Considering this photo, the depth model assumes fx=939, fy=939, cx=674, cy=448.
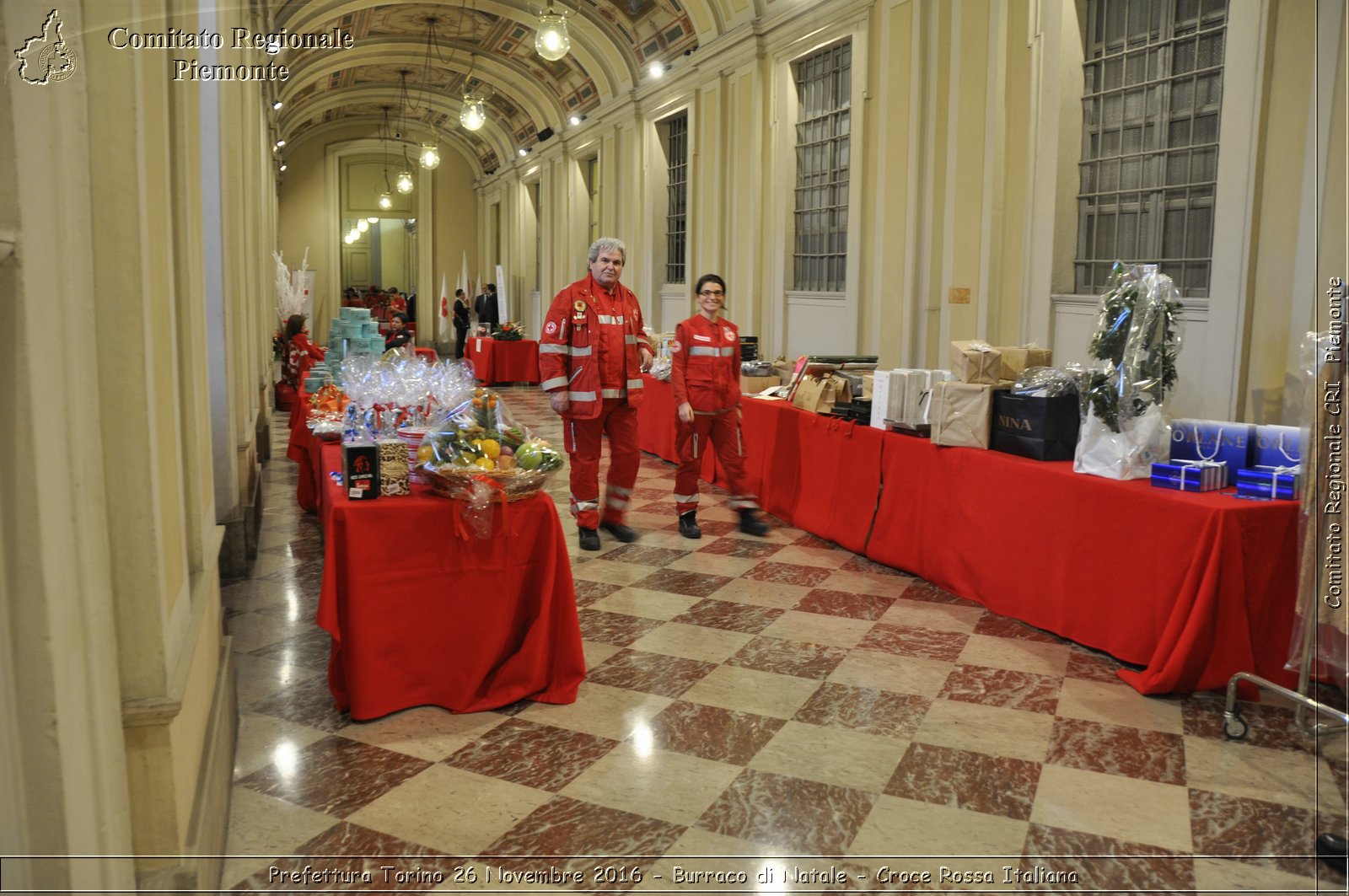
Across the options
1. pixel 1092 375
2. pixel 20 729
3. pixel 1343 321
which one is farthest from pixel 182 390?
pixel 1092 375

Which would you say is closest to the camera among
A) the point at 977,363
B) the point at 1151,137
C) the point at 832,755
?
the point at 832,755

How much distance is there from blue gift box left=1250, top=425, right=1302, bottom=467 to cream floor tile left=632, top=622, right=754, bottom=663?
7.25 ft

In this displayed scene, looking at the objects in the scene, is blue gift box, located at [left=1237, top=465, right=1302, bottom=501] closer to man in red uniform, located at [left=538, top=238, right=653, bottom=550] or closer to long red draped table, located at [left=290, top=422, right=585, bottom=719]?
long red draped table, located at [left=290, top=422, right=585, bottom=719]

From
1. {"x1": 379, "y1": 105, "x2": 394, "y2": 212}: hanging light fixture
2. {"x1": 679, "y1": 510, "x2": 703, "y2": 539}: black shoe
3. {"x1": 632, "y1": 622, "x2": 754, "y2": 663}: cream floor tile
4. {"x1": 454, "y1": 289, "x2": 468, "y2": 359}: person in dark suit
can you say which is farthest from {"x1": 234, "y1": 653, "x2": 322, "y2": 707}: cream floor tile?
{"x1": 379, "y1": 105, "x2": 394, "y2": 212}: hanging light fixture

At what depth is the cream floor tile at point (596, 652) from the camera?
389 cm

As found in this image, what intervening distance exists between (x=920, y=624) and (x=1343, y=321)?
218 centimetres

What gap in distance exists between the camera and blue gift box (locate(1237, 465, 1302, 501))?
3.54 m

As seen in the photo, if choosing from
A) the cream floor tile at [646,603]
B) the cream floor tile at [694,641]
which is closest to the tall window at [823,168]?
the cream floor tile at [646,603]

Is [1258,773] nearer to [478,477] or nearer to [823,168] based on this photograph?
[478,477]

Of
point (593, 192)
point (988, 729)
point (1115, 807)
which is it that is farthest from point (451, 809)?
point (593, 192)

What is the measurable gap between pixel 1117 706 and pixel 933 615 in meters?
1.10

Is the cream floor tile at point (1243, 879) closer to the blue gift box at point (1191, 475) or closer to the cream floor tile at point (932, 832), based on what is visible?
the cream floor tile at point (932, 832)

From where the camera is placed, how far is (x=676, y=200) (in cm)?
1334

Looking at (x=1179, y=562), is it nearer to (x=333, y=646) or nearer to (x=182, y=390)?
(x=333, y=646)
